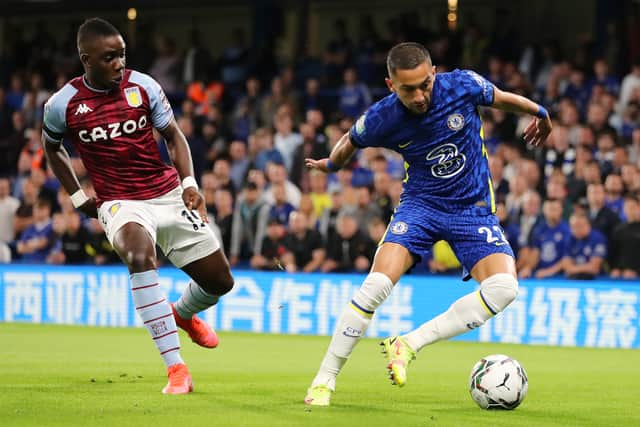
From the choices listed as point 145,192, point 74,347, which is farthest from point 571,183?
point 145,192

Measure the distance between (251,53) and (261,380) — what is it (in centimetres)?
1432

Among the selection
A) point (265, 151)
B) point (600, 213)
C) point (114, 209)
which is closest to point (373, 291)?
point (114, 209)

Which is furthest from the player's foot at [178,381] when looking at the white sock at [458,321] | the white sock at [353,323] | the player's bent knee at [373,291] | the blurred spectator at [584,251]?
the blurred spectator at [584,251]

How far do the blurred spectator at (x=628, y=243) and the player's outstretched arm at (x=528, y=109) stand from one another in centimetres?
711

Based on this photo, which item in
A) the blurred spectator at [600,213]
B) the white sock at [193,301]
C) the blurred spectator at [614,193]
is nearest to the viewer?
the white sock at [193,301]

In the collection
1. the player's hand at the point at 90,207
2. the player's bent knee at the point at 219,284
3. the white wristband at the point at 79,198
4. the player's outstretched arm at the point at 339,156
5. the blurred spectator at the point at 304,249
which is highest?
the player's outstretched arm at the point at 339,156

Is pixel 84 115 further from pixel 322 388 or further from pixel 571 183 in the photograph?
pixel 571 183

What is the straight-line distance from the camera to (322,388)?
791cm

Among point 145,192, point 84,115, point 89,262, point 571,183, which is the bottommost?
point 89,262

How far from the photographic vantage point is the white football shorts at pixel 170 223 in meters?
8.80

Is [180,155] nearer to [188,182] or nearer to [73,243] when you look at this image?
[188,182]

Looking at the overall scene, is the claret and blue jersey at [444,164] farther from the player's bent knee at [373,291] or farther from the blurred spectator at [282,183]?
the blurred spectator at [282,183]

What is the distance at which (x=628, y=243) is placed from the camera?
15234 mm

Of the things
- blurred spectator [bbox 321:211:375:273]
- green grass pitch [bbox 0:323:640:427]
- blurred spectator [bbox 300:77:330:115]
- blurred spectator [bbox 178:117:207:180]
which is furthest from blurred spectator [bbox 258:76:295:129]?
green grass pitch [bbox 0:323:640:427]
